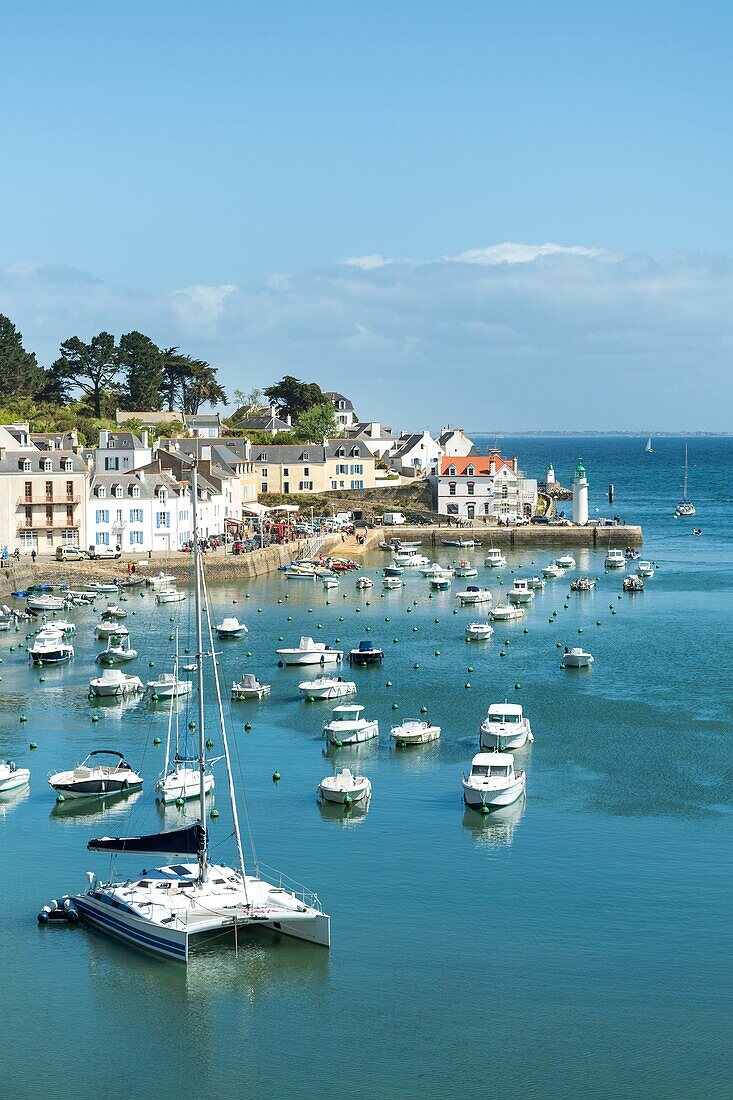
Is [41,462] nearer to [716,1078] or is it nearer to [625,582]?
[625,582]

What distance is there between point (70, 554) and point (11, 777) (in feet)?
151

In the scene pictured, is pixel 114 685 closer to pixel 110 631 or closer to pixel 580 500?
pixel 110 631

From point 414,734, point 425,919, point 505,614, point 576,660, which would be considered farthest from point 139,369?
point 425,919

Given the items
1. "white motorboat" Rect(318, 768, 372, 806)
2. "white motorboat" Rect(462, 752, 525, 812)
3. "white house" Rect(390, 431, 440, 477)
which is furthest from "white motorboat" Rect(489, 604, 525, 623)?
"white house" Rect(390, 431, 440, 477)

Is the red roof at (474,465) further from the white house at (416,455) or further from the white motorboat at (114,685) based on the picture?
the white motorboat at (114,685)

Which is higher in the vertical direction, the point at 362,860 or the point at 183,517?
the point at 183,517

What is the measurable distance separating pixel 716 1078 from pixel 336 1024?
6762 millimetres

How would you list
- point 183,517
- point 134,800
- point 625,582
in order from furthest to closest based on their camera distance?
point 183,517
point 625,582
point 134,800

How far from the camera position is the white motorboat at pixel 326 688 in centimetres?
4981

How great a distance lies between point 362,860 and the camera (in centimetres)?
3250

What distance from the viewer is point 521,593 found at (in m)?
75.6

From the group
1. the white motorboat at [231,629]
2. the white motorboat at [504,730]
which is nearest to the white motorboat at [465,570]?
the white motorboat at [231,629]

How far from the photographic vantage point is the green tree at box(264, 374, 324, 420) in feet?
456

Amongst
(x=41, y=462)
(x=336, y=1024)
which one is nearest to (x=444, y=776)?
(x=336, y=1024)
